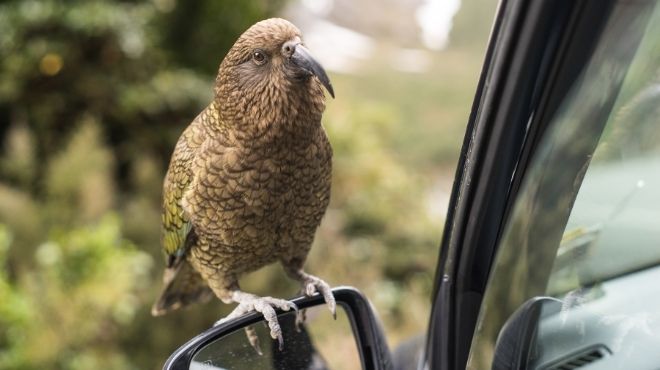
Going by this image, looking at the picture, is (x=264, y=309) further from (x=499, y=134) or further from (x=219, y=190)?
(x=499, y=134)

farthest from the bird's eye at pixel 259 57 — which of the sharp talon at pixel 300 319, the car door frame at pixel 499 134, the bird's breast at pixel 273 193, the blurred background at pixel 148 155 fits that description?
the blurred background at pixel 148 155

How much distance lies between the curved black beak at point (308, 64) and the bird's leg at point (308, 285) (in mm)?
649

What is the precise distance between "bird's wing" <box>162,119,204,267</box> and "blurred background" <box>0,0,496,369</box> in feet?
8.07

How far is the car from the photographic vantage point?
133 cm

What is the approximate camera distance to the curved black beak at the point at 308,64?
1.43 m

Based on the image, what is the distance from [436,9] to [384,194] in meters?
2.26

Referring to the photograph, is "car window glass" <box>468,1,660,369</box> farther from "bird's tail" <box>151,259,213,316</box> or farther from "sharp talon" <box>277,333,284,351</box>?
"bird's tail" <box>151,259,213,316</box>

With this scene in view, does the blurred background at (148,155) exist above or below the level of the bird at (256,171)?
below

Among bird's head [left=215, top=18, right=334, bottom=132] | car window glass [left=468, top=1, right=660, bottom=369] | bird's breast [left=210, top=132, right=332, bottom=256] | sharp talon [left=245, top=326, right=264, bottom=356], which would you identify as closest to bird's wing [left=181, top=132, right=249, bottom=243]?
bird's breast [left=210, top=132, right=332, bottom=256]

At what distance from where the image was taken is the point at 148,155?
20.0 ft

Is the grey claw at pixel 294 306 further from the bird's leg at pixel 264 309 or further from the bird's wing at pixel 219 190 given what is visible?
the bird's wing at pixel 219 190

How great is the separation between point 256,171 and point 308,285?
44 cm

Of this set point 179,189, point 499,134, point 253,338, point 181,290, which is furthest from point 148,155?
point 499,134

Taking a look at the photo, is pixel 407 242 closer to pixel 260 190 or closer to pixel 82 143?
pixel 82 143
